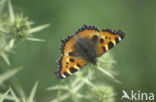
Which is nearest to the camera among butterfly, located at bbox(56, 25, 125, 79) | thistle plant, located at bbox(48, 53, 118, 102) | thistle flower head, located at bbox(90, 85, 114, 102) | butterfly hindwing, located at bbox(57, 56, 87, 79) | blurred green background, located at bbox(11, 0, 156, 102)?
butterfly hindwing, located at bbox(57, 56, 87, 79)

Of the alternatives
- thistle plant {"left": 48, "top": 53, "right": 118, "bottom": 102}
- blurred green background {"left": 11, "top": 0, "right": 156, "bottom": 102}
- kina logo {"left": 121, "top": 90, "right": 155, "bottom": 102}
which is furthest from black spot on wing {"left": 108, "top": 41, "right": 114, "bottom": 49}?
blurred green background {"left": 11, "top": 0, "right": 156, "bottom": 102}

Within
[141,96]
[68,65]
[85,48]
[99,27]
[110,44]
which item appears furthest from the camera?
[99,27]

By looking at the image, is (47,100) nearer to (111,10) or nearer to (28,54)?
(28,54)

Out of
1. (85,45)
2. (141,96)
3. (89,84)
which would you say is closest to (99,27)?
(141,96)

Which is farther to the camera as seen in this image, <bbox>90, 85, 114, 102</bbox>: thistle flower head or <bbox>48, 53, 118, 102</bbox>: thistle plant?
<bbox>90, 85, 114, 102</bbox>: thistle flower head

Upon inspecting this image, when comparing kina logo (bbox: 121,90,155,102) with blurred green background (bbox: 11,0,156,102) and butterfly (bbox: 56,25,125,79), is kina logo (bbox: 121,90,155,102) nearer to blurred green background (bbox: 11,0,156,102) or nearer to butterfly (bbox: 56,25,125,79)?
blurred green background (bbox: 11,0,156,102)

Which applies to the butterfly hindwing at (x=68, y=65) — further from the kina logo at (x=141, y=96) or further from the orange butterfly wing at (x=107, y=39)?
the kina logo at (x=141, y=96)

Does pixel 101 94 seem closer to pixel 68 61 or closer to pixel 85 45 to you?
pixel 85 45

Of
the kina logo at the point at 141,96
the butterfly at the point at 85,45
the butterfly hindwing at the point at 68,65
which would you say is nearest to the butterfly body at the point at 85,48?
the butterfly at the point at 85,45
